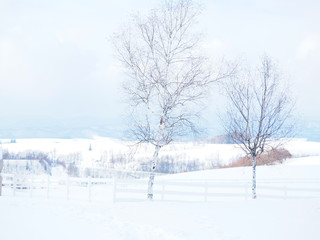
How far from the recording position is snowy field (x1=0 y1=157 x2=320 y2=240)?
10516 millimetres

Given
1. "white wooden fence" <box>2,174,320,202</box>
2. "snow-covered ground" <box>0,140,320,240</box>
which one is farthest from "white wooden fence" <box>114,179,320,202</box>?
"snow-covered ground" <box>0,140,320,240</box>

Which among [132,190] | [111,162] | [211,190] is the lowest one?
[211,190]

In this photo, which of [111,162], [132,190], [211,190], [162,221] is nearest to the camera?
[162,221]

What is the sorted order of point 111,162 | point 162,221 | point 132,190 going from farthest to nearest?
point 111,162 < point 132,190 < point 162,221

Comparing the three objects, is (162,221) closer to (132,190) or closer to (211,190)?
(132,190)

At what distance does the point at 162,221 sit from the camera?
12539mm

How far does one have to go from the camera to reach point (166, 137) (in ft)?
62.6

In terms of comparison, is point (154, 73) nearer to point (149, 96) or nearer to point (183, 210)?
point (149, 96)

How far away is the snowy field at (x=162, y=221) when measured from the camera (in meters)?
10.5

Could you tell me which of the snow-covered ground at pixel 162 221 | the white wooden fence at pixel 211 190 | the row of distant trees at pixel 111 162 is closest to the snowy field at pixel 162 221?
the snow-covered ground at pixel 162 221

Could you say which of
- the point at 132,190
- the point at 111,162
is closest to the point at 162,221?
the point at 132,190

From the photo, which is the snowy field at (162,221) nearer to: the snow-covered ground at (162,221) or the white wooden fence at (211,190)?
the snow-covered ground at (162,221)

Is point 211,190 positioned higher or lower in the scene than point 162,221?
lower

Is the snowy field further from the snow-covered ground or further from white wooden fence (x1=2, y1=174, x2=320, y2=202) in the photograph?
white wooden fence (x1=2, y1=174, x2=320, y2=202)
